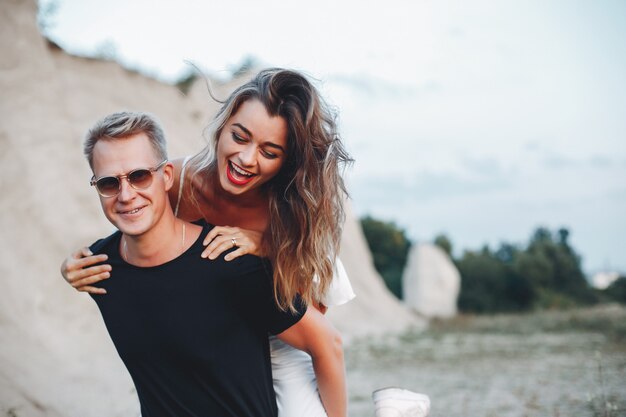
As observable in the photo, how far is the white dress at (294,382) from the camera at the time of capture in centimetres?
245

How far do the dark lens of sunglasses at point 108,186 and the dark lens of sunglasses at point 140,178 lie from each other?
0.05m

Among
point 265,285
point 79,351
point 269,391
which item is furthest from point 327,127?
point 79,351

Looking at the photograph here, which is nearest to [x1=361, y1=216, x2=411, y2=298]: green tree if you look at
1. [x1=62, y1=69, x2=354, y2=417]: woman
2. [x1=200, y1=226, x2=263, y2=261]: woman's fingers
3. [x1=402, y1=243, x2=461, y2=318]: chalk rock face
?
[x1=402, y1=243, x2=461, y2=318]: chalk rock face

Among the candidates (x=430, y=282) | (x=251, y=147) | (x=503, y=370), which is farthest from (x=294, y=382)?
(x=430, y=282)

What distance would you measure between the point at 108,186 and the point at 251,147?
709mm

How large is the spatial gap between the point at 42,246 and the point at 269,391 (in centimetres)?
616

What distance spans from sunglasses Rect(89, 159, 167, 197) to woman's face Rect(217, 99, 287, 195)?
1.84ft

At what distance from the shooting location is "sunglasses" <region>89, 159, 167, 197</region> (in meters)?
2.15

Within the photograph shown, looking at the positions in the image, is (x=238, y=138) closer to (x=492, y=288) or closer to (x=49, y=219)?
(x=49, y=219)

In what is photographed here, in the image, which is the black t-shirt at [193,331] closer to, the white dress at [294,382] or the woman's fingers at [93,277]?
the woman's fingers at [93,277]

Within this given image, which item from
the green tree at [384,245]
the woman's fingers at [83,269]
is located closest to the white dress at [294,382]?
the woman's fingers at [83,269]

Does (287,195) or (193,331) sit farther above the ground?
(287,195)

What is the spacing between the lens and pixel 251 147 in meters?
2.68

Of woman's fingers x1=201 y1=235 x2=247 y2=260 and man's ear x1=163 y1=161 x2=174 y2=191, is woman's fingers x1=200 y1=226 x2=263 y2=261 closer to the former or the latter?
woman's fingers x1=201 y1=235 x2=247 y2=260
